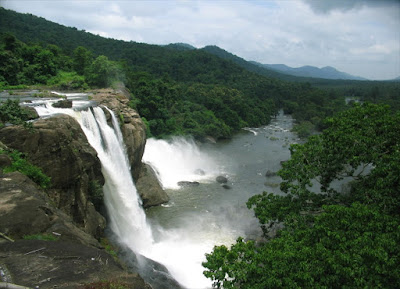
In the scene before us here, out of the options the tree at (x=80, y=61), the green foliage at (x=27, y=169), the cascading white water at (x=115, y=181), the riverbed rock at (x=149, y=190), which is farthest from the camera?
the tree at (x=80, y=61)

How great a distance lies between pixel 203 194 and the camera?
25.2 m

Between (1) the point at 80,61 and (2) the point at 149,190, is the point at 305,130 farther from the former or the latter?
(1) the point at 80,61

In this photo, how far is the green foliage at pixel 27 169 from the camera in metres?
10.1

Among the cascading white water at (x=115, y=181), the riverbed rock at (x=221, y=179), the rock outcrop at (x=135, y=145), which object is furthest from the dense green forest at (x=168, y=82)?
the riverbed rock at (x=221, y=179)

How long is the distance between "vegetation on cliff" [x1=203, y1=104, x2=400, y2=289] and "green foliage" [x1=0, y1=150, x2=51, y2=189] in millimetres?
6435

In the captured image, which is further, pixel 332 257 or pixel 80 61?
pixel 80 61

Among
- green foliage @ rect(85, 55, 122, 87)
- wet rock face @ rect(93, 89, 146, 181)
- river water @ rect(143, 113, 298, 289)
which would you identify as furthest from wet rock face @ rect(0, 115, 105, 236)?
green foliage @ rect(85, 55, 122, 87)

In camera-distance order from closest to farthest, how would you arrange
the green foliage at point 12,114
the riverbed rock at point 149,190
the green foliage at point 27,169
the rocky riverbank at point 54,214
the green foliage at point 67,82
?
the rocky riverbank at point 54,214 < the green foliage at point 27,169 < the green foliage at point 12,114 < the riverbed rock at point 149,190 < the green foliage at point 67,82

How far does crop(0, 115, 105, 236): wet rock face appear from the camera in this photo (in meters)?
11.0

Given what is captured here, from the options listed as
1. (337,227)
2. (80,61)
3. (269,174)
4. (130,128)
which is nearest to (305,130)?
(269,174)

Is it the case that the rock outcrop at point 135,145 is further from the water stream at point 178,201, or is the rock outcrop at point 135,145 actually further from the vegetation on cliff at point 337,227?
the vegetation on cliff at point 337,227

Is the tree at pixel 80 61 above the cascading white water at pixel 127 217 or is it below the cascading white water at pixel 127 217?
above

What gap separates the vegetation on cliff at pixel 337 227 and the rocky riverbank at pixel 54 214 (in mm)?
3202

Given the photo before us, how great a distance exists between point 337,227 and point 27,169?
34.0 feet
